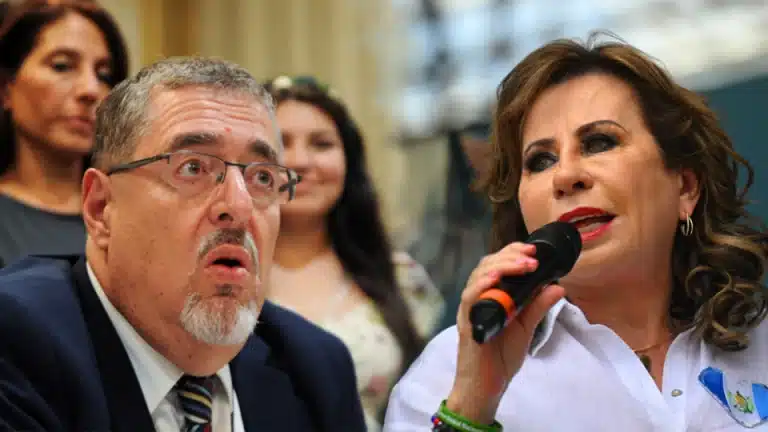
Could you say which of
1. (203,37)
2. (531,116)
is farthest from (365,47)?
(531,116)

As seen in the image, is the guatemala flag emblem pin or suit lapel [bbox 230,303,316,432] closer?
the guatemala flag emblem pin

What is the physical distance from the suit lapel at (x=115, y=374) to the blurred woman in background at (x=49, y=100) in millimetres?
763

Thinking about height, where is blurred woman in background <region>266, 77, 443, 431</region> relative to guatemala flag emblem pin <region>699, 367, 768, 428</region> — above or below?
below

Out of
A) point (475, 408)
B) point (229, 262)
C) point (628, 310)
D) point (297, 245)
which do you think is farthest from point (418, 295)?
point (475, 408)

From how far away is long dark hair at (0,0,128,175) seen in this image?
2.41 m

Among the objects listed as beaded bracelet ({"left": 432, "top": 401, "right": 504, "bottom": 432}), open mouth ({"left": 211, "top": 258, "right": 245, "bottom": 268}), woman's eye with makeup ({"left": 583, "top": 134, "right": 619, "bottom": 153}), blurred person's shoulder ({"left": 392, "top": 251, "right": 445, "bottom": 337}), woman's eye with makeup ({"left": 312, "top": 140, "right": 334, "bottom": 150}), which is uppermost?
woman's eye with makeup ({"left": 583, "top": 134, "right": 619, "bottom": 153})

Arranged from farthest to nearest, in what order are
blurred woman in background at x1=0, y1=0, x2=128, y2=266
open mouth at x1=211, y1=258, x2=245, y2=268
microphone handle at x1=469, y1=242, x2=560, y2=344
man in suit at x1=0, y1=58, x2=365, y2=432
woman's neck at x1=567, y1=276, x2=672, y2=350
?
1. blurred woman in background at x1=0, y1=0, x2=128, y2=266
2. woman's neck at x1=567, y1=276, x2=672, y2=350
3. open mouth at x1=211, y1=258, x2=245, y2=268
4. man in suit at x1=0, y1=58, x2=365, y2=432
5. microphone handle at x1=469, y1=242, x2=560, y2=344

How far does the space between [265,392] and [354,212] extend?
1057 mm

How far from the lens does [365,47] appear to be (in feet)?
15.3

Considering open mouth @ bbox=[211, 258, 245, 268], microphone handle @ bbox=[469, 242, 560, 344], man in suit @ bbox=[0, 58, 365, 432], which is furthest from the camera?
open mouth @ bbox=[211, 258, 245, 268]

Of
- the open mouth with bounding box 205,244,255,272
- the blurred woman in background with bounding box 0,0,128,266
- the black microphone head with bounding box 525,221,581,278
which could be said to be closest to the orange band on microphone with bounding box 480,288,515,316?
the black microphone head with bounding box 525,221,581,278

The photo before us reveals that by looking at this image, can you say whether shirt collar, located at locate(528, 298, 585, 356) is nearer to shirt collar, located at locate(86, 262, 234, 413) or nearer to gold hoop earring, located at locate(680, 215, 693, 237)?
gold hoop earring, located at locate(680, 215, 693, 237)

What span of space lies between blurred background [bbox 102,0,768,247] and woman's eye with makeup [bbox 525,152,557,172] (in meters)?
1.72

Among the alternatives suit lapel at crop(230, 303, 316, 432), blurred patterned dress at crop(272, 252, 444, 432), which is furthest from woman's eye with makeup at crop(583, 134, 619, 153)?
blurred patterned dress at crop(272, 252, 444, 432)
